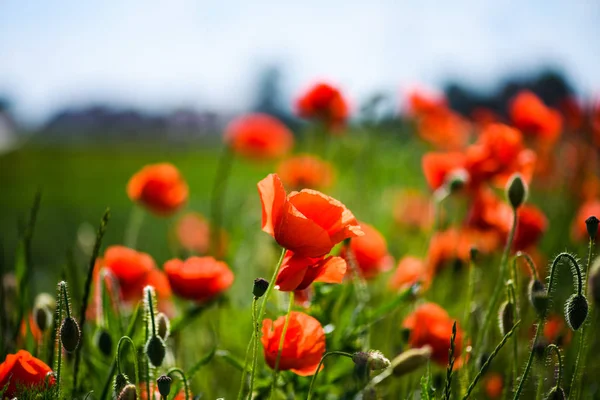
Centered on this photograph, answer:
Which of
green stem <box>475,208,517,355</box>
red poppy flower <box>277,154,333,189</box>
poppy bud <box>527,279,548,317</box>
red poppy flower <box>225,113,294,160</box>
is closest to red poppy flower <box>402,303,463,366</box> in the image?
green stem <box>475,208,517,355</box>

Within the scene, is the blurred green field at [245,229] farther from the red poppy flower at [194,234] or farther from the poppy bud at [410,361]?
the poppy bud at [410,361]

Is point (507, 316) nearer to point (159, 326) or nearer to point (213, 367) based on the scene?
point (159, 326)

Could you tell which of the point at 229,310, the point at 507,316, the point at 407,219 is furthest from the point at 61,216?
the point at 507,316

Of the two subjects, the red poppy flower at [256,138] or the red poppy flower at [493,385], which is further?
the red poppy flower at [256,138]

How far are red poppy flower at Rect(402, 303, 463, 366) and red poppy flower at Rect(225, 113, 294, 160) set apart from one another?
5.43 feet

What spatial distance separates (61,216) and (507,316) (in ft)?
13.2

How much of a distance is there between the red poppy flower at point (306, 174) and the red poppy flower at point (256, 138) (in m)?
0.38

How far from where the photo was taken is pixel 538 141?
239 centimetres

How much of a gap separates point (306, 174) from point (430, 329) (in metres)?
1.28

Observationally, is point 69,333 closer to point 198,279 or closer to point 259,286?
point 259,286

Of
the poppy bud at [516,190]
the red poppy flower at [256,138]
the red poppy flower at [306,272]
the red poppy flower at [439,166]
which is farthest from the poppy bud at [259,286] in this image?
the red poppy flower at [256,138]

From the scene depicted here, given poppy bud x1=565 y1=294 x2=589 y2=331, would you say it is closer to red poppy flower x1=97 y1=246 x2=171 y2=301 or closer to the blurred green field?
the blurred green field

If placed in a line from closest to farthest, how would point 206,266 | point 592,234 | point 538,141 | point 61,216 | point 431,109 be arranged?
point 592,234
point 206,266
point 538,141
point 431,109
point 61,216

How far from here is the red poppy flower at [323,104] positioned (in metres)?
2.35
